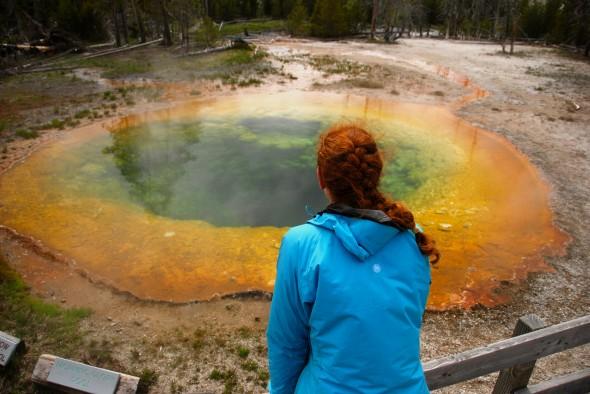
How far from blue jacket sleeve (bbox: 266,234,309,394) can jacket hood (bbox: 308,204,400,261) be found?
0.13 m

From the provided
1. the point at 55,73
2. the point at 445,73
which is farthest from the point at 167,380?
the point at 445,73

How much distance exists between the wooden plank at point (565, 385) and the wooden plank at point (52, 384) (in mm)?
2359

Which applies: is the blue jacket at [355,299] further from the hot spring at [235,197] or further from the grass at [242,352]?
the grass at [242,352]

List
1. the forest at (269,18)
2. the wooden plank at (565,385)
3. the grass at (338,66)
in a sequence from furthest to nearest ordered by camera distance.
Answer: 1. the forest at (269,18)
2. the grass at (338,66)
3. the wooden plank at (565,385)

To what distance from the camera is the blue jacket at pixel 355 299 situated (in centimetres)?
117

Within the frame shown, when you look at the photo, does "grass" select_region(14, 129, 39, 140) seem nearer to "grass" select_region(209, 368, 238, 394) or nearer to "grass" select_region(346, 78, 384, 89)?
"grass" select_region(209, 368, 238, 394)

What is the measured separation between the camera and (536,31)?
28875 millimetres

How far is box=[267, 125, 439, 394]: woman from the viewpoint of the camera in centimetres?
117

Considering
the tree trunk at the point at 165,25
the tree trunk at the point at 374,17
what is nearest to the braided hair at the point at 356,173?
the tree trunk at the point at 165,25

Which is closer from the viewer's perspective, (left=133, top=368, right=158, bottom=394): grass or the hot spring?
(left=133, top=368, right=158, bottom=394): grass

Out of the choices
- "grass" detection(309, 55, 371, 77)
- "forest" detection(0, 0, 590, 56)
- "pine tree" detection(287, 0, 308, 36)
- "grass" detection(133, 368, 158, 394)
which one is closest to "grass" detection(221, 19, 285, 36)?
"forest" detection(0, 0, 590, 56)

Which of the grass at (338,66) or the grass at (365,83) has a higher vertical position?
the grass at (338,66)

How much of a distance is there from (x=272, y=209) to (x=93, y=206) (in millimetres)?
2358

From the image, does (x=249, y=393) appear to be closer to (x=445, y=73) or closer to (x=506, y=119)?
(x=506, y=119)
